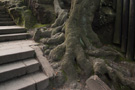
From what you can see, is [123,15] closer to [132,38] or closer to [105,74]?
[132,38]

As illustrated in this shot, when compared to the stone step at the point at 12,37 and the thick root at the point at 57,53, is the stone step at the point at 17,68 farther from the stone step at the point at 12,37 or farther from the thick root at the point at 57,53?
the stone step at the point at 12,37

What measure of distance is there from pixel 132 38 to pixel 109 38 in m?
0.82

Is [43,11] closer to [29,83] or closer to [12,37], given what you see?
[12,37]

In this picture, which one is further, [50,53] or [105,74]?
[50,53]

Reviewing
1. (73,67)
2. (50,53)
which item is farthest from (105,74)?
(50,53)

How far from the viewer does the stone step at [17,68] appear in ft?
7.98

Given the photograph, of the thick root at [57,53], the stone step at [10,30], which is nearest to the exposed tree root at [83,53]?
the thick root at [57,53]

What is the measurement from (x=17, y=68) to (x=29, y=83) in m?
0.51

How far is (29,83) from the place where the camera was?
2414mm

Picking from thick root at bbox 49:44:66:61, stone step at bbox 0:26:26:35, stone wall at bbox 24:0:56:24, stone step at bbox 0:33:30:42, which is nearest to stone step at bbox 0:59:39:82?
thick root at bbox 49:44:66:61

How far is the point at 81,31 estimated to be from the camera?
3439mm

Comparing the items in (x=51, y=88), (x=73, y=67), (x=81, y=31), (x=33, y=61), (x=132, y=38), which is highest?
(x=81, y=31)

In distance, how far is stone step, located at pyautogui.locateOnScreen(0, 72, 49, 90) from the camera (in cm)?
228

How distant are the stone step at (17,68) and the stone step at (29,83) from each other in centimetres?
12
